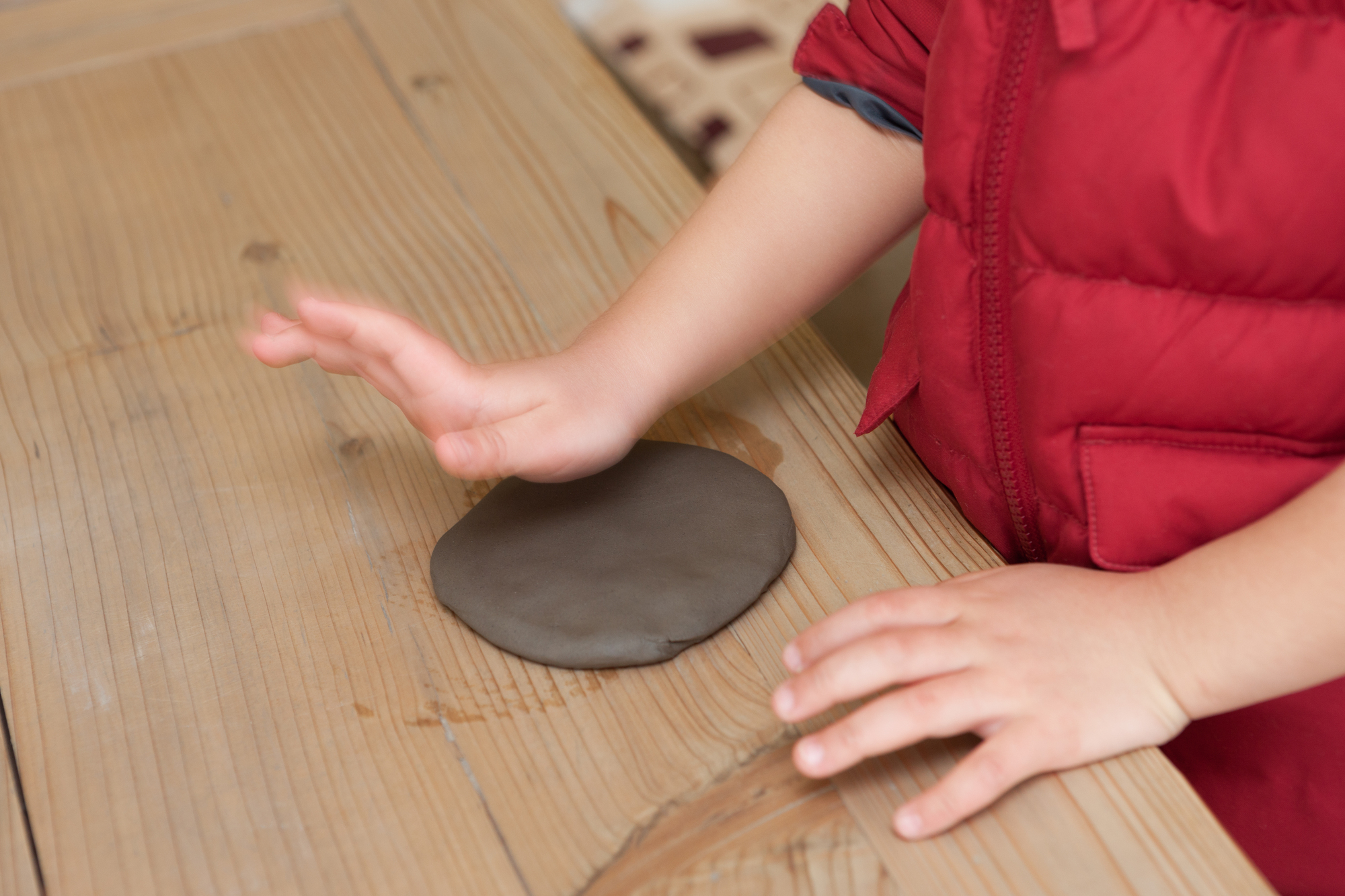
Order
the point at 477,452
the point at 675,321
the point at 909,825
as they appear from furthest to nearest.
A: the point at 675,321 → the point at 477,452 → the point at 909,825

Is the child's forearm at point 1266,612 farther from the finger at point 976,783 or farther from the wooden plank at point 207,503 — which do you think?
the wooden plank at point 207,503

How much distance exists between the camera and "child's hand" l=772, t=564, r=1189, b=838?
0.49 metres

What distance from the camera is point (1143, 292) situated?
56 centimetres

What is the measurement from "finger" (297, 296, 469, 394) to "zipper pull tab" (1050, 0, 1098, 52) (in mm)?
356

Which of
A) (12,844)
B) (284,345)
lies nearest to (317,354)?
(284,345)

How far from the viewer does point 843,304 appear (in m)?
1.16

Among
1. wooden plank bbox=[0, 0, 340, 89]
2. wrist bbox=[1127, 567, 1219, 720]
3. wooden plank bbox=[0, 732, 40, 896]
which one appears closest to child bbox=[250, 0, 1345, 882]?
wrist bbox=[1127, 567, 1219, 720]

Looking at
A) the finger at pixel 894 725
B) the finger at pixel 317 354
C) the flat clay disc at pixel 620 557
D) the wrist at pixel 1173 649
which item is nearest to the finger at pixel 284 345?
the finger at pixel 317 354

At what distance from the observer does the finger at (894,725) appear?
495 millimetres

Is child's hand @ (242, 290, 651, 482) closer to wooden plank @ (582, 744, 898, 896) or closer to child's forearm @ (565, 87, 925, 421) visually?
child's forearm @ (565, 87, 925, 421)

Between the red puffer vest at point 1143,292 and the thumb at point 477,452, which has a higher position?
the red puffer vest at point 1143,292

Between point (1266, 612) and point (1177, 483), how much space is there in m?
0.09

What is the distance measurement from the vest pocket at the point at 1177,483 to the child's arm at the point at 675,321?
227mm

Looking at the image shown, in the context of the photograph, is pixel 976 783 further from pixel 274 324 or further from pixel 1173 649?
pixel 274 324
